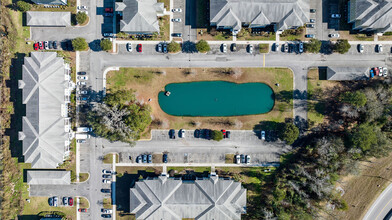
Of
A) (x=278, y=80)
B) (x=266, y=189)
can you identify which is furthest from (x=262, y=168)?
(x=278, y=80)

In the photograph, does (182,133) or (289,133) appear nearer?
(289,133)

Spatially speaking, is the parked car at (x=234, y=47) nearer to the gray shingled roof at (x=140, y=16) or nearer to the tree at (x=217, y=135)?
the gray shingled roof at (x=140, y=16)

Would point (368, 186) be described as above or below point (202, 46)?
below

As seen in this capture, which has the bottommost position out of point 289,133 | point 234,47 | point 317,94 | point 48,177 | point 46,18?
point 48,177

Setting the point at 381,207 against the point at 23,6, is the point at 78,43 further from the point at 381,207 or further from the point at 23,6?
the point at 381,207

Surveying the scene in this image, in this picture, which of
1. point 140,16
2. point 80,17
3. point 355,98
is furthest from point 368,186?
point 80,17

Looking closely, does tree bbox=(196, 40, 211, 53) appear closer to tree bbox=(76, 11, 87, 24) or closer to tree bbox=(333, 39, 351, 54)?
tree bbox=(76, 11, 87, 24)
